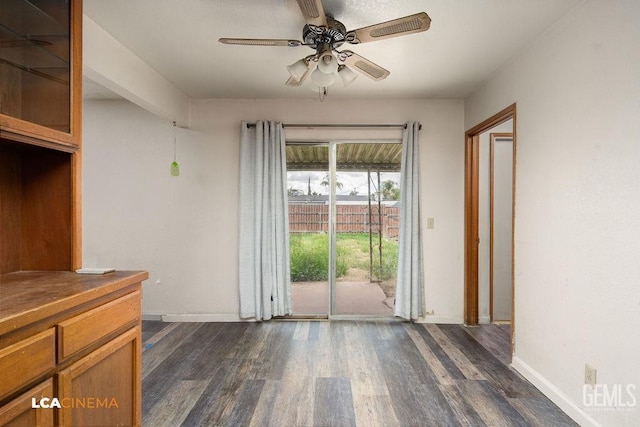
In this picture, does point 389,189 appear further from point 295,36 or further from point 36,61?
point 36,61

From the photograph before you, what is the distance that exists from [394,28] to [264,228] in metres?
2.35

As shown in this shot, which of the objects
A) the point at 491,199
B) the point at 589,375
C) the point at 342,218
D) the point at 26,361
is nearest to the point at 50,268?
the point at 26,361

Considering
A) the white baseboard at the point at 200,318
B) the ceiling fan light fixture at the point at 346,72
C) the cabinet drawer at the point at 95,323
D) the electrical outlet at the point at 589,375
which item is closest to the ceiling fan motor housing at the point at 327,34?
the ceiling fan light fixture at the point at 346,72

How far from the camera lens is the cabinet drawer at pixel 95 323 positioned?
1055mm

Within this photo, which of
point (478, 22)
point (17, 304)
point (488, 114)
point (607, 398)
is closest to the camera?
point (17, 304)

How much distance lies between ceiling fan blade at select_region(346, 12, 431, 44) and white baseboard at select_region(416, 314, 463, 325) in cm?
292

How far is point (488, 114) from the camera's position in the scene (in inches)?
116

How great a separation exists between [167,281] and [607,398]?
150 inches

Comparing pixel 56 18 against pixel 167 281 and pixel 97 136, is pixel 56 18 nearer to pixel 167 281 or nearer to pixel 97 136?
pixel 97 136

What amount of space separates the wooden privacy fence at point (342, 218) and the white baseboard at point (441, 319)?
98 centimetres

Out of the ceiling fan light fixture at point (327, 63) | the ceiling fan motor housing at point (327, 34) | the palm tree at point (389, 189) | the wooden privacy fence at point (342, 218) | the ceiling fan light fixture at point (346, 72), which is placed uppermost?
the ceiling fan motor housing at point (327, 34)

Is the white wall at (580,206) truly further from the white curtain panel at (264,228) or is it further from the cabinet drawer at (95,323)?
the cabinet drawer at (95,323)

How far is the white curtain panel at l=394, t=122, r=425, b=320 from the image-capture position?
3395 mm

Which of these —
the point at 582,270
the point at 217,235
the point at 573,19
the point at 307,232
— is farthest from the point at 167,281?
the point at 573,19
